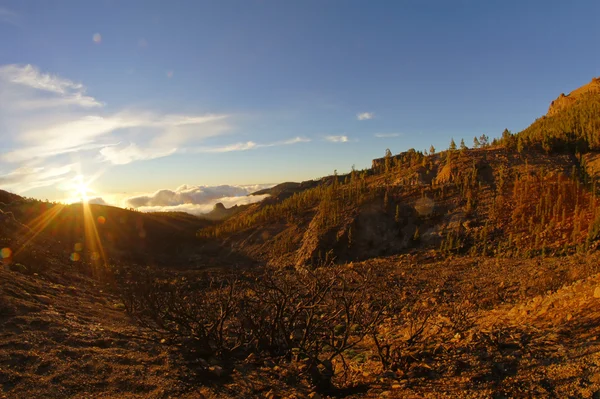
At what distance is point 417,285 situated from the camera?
58.9 feet

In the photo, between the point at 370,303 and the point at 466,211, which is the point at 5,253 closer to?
the point at 370,303

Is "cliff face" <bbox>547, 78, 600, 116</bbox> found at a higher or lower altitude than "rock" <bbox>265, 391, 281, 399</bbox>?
higher

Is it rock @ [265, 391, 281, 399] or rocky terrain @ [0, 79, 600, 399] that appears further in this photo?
rocky terrain @ [0, 79, 600, 399]

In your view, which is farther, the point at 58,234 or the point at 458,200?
the point at 58,234

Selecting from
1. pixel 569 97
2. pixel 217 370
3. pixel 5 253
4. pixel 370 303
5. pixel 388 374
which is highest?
pixel 569 97

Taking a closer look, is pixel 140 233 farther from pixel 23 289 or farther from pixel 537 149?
pixel 537 149

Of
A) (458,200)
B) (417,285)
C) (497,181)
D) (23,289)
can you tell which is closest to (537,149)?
(497,181)

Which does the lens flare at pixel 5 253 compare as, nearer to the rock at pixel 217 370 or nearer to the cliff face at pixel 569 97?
the rock at pixel 217 370

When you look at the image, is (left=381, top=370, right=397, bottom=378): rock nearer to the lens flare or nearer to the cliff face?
the lens flare

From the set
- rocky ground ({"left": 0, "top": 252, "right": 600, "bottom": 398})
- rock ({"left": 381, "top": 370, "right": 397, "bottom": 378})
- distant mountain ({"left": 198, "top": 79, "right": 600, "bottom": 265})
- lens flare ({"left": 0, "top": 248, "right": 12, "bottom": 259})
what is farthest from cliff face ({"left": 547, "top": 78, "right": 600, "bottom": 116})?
lens flare ({"left": 0, "top": 248, "right": 12, "bottom": 259})

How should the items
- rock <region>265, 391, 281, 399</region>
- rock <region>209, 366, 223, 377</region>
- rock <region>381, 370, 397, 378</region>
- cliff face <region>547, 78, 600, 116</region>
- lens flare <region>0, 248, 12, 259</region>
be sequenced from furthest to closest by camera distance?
cliff face <region>547, 78, 600, 116</region>
lens flare <region>0, 248, 12, 259</region>
rock <region>209, 366, 223, 377</region>
rock <region>381, 370, 397, 378</region>
rock <region>265, 391, 281, 399</region>

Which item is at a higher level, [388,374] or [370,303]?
[388,374]

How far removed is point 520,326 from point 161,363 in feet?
26.0

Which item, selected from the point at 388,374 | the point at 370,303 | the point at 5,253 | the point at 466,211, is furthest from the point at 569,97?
the point at 5,253
